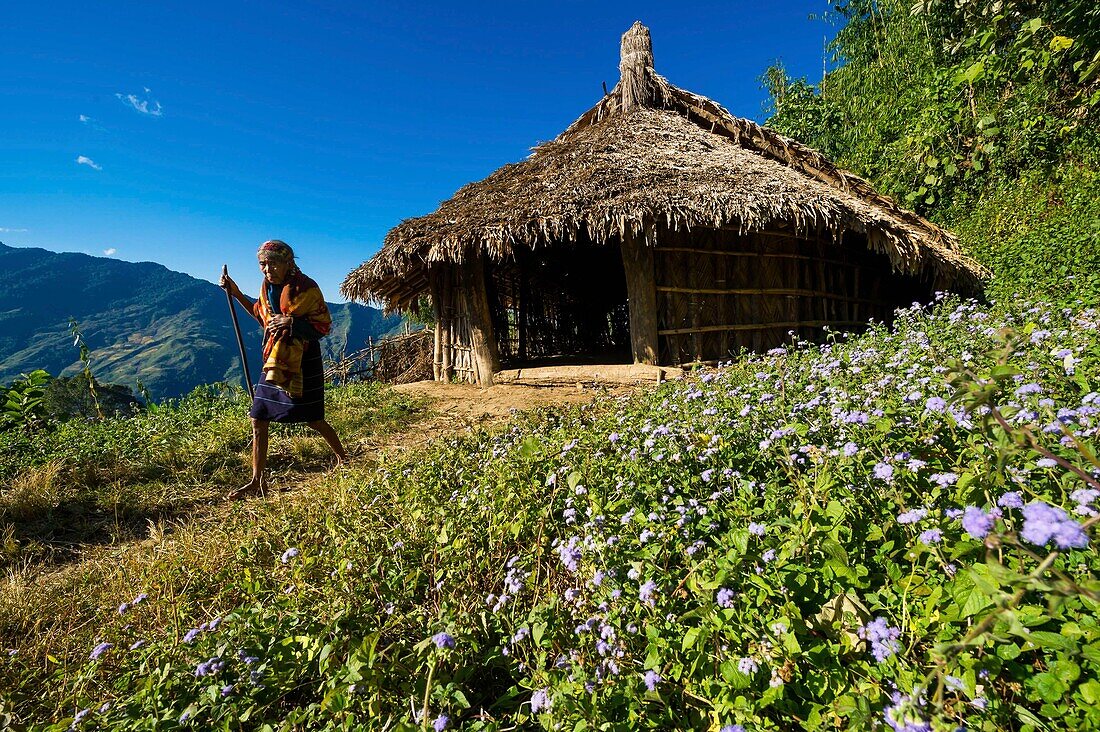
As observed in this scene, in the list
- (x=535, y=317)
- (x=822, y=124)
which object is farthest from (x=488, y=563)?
(x=822, y=124)

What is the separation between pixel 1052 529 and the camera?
0.65 m

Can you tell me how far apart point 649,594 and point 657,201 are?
5.75 m

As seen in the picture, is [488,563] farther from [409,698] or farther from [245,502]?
[245,502]

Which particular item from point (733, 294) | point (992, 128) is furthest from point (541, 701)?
point (992, 128)

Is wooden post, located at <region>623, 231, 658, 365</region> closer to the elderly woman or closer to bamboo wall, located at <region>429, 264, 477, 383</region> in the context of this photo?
→ bamboo wall, located at <region>429, 264, 477, 383</region>

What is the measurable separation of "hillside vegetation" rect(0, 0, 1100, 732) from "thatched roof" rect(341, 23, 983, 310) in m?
2.84

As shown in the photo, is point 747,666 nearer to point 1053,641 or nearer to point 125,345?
point 1053,641

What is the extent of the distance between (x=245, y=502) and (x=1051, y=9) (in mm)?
10225

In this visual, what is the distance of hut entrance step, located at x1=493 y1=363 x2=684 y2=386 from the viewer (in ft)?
21.7

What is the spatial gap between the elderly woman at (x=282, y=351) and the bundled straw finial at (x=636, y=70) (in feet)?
24.6

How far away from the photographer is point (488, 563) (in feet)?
6.52

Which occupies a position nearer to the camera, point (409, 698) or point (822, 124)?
point (409, 698)

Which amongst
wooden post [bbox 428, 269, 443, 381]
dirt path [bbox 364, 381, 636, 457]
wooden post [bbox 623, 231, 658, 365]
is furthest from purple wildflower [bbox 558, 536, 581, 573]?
wooden post [bbox 428, 269, 443, 381]

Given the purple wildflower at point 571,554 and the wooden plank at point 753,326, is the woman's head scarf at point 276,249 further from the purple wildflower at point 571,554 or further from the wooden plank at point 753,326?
the wooden plank at point 753,326
